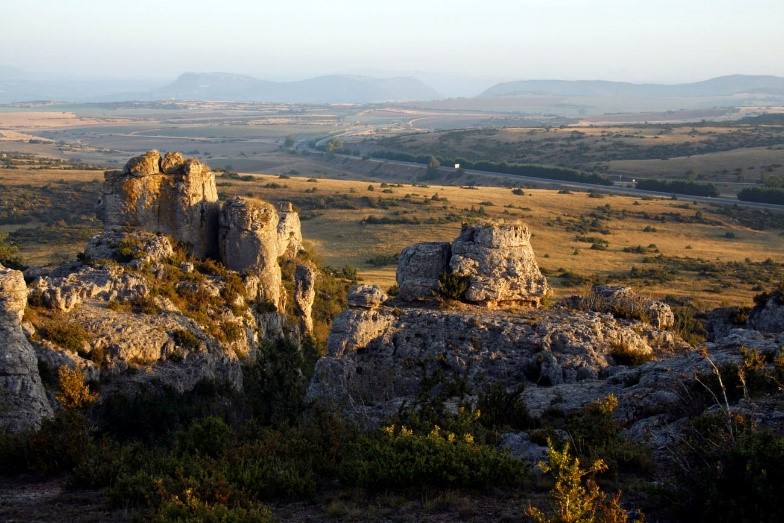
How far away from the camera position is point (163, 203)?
28922mm

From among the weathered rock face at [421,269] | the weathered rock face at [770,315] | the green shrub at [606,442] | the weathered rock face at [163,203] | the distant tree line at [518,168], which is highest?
the weathered rock face at [163,203]

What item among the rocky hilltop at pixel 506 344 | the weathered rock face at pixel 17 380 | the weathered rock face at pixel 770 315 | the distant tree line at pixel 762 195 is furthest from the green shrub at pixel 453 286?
the distant tree line at pixel 762 195

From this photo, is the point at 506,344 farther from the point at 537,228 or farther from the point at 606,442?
the point at 537,228

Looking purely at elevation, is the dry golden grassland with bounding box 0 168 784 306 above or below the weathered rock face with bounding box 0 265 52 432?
below

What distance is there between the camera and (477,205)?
78.2 meters

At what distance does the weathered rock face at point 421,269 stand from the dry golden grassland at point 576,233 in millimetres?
19748

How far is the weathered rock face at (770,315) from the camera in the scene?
22484 millimetres

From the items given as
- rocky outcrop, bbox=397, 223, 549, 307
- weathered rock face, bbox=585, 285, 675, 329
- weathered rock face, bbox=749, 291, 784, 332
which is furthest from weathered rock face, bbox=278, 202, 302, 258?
weathered rock face, bbox=749, 291, 784, 332

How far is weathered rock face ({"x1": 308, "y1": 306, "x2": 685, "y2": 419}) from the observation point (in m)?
19.3

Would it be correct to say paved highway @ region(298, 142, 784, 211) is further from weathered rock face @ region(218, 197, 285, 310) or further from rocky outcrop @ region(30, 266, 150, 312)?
rocky outcrop @ region(30, 266, 150, 312)

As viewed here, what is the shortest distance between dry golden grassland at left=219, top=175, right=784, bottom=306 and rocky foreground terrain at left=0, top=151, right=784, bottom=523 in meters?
17.7

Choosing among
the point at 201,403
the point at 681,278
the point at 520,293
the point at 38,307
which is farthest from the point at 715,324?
the point at 681,278

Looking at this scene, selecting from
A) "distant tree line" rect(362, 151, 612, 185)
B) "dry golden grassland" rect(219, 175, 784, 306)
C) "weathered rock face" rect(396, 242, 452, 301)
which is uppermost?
"weathered rock face" rect(396, 242, 452, 301)

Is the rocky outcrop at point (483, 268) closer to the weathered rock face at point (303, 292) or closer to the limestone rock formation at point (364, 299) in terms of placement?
the limestone rock formation at point (364, 299)
